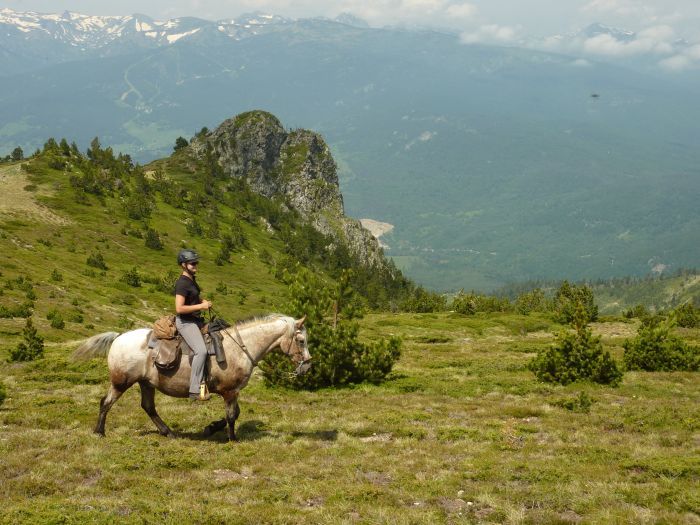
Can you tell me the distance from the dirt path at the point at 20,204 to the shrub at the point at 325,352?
9707cm

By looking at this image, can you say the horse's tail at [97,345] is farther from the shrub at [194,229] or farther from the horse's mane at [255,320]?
the shrub at [194,229]

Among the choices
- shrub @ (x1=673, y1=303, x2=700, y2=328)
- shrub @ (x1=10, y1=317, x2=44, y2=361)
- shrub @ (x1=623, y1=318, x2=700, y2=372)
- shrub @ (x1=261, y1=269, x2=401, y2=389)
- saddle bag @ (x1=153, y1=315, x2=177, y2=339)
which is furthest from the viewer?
shrub @ (x1=673, y1=303, x2=700, y2=328)

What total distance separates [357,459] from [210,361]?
519 cm

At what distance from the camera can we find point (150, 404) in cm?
1759

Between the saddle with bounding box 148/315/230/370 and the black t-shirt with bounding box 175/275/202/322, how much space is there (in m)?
0.48

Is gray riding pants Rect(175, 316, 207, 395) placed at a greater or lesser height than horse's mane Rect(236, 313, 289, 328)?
lesser

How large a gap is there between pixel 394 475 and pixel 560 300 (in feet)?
312

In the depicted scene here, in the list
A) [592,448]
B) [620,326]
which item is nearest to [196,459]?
[592,448]

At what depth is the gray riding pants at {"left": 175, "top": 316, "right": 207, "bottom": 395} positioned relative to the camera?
1633cm

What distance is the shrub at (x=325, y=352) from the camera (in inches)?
1100

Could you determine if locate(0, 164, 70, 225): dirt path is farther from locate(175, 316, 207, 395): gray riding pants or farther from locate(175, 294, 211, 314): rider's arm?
locate(175, 294, 211, 314): rider's arm

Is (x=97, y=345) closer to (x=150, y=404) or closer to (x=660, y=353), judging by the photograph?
(x=150, y=404)

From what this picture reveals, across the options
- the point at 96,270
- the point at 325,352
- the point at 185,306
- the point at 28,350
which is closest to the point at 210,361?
the point at 185,306

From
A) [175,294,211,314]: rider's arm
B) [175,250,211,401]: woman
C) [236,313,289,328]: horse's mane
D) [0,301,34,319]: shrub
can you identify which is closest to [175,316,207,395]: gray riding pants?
[175,250,211,401]: woman
